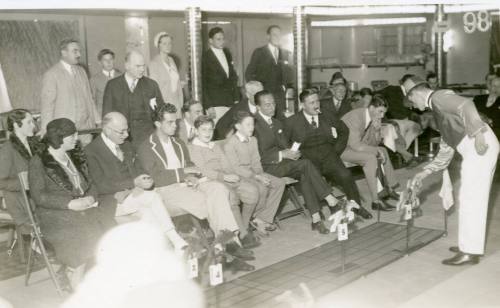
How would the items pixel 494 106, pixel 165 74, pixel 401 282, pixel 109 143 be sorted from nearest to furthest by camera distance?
1. pixel 401 282
2. pixel 109 143
3. pixel 165 74
4. pixel 494 106

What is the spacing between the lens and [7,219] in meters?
5.07

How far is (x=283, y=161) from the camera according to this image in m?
6.54

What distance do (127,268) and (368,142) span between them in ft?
12.9

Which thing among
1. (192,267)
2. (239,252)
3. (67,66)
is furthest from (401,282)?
(67,66)

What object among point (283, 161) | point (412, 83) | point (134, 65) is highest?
point (134, 65)

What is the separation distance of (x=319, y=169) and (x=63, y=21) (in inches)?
172

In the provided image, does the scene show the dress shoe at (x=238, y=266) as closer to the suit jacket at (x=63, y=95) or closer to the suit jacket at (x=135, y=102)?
the suit jacket at (x=135, y=102)

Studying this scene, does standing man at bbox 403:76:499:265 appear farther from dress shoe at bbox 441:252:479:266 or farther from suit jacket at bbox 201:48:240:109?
suit jacket at bbox 201:48:240:109

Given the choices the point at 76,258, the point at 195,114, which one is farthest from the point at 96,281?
the point at 195,114

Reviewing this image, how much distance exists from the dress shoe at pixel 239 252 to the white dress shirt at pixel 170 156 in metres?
0.87

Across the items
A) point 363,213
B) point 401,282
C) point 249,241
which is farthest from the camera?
point 363,213

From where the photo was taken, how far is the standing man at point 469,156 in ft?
15.8

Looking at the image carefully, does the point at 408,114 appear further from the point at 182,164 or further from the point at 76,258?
the point at 76,258

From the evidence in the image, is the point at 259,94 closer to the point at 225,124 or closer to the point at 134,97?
Answer: the point at 225,124
